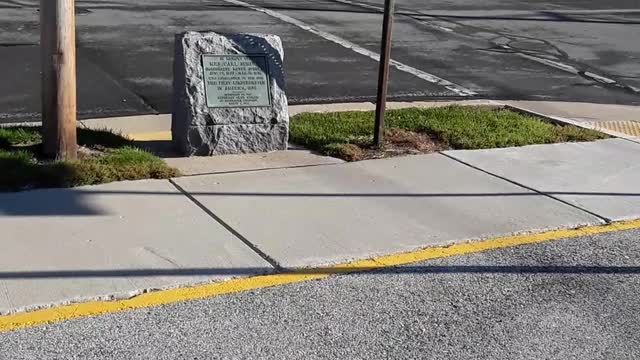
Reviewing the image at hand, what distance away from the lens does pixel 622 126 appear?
32.8ft

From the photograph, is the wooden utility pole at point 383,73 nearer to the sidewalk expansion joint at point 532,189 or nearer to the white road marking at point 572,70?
the sidewalk expansion joint at point 532,189

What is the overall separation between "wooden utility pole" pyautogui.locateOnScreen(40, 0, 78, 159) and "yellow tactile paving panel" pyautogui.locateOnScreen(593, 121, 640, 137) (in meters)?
5.28

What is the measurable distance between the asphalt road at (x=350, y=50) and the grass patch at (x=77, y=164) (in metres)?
1.40

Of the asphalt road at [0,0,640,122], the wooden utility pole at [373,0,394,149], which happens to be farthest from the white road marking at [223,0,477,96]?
the wooden utility pole at [373,0,394,149]

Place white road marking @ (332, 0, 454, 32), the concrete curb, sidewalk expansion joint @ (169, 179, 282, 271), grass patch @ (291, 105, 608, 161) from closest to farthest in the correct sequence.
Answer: sidewalk expansion joint @ (169, 179, 282, 271), grass patch @ (291, 105, 608, 161), the concrete curb, white road marking @ (332, 0, 454, 32)

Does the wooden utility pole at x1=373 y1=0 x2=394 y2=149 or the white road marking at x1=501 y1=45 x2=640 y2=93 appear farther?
the white road marking at x1=501 y1=45 x2=640 y2=93

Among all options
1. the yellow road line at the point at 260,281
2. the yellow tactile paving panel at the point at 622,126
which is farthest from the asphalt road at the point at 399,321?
the yellow tactile paving panel at the point at 622,126

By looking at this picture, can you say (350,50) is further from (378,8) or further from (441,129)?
(378,8)

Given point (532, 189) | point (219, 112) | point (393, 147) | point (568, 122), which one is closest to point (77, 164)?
point (219, 112)

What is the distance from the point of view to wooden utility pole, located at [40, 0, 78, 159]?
6.91 metres

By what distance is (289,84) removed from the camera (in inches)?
439

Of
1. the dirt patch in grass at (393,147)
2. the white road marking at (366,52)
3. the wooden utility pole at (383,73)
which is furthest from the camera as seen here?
the white road marking at (366,52)

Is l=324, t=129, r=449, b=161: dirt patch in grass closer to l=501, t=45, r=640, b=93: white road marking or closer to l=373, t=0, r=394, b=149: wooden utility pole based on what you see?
l=373, t=0, r=394, b=149: wooden utility pole

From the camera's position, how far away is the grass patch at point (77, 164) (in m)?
6.61
